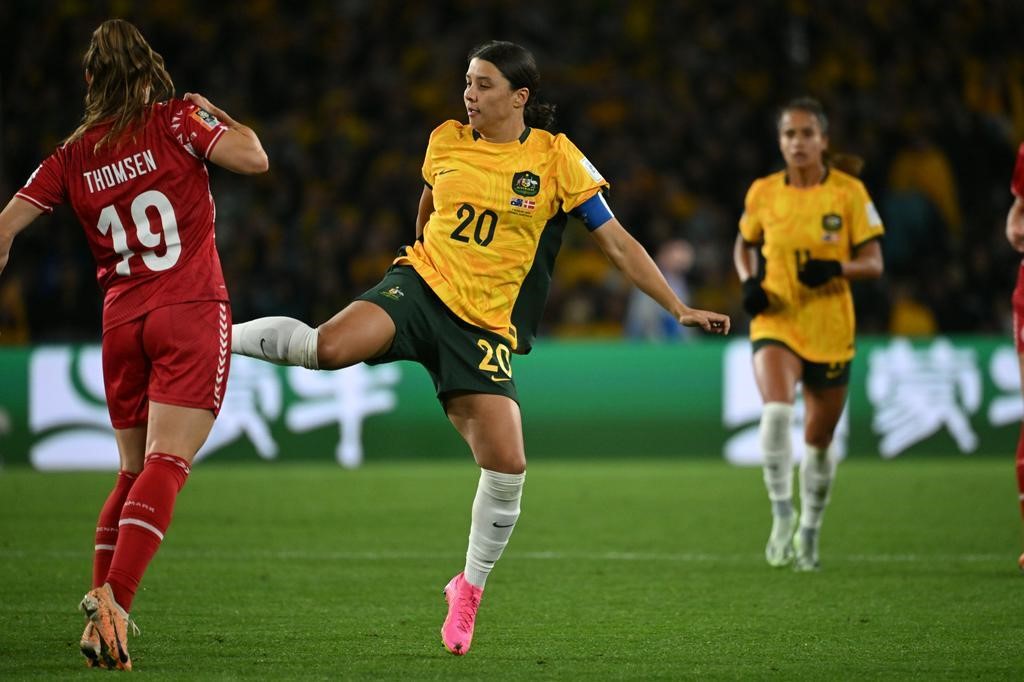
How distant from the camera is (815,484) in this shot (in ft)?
27.0

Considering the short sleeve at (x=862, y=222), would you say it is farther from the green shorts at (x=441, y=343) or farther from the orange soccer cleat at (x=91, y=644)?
the orange soccer cleat at (x=91, y=644)

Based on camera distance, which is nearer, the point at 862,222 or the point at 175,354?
the point at 175,354

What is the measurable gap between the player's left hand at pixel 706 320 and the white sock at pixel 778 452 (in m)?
2.81

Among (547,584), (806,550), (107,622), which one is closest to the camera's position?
(107,622)

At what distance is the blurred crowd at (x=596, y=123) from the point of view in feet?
52.2

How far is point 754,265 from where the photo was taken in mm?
8484

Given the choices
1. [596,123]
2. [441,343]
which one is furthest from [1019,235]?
[596,123]

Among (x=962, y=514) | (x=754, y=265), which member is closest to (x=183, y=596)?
(x=754, y=265)

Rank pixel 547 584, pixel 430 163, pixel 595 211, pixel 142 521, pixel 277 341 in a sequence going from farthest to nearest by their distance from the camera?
1. pixel 547 584
2. pixel 430 163
3. pixel 595 211
4. pixel 277 341
5. pixel 142 521

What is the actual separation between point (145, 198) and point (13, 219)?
44cm

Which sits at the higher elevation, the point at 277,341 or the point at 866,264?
the point at 866,264

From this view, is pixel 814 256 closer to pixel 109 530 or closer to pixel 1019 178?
pixel 1019 178

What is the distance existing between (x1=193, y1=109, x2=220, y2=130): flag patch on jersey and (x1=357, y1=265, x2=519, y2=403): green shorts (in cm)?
84

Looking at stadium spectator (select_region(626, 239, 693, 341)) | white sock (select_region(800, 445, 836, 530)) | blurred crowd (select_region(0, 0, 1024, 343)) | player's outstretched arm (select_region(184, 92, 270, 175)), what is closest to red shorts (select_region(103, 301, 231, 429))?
player's outstretched arm (select_region(184, 92, 270, 175))
